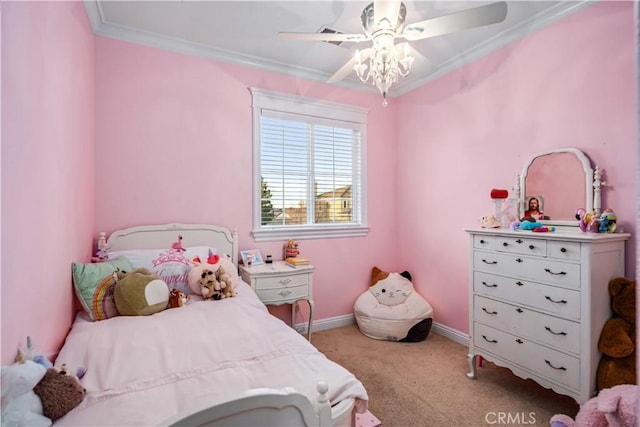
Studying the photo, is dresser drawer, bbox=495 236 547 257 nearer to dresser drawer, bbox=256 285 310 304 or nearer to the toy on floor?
dresser drawer, bbox=256 285 310 304

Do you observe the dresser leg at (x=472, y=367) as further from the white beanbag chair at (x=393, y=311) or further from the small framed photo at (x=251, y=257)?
the small framed photo at (x=251, y=257)

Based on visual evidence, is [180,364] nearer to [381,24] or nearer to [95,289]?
[95,289]

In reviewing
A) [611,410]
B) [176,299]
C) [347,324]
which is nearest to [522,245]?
[611,410]

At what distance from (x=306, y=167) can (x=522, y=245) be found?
200 cm

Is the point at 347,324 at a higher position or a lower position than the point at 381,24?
lower

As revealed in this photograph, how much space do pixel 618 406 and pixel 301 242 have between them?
2.40 m

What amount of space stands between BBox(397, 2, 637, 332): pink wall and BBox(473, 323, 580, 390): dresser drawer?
66 centimetres

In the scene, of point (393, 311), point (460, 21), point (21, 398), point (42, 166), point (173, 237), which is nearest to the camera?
point (21, 398)

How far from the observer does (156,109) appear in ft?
8.30

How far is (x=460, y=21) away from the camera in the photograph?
154 centimetres

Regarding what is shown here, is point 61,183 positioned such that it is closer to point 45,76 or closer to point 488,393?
point 45,76

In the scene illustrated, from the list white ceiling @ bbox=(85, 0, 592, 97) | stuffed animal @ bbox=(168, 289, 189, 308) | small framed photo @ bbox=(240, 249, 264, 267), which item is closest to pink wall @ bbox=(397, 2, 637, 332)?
white ceiling @ bbox=(85, 0, 592, 97)

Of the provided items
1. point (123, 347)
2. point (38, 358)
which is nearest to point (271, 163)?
point (123, 347)

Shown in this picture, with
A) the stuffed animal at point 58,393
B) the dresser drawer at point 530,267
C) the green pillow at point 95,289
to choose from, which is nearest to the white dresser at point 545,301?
the dresser drawer at point 530,267
